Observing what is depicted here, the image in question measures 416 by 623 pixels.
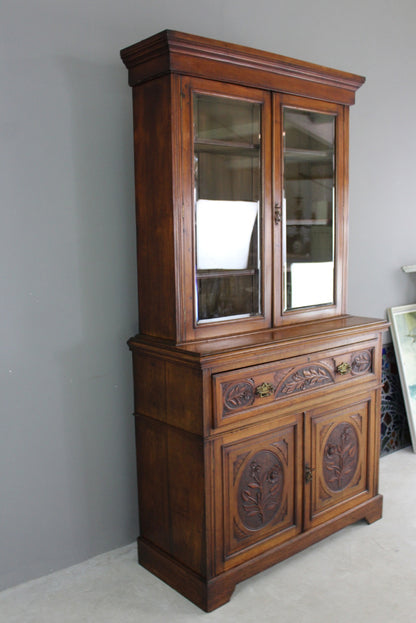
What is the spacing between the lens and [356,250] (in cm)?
315

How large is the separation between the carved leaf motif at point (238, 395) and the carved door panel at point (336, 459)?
1.14 feet

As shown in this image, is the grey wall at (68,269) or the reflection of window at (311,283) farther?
the reflection of window at (311,283)

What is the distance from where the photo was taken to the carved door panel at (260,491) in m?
2.07

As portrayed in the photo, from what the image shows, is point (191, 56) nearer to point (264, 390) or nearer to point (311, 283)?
point (311, 283)

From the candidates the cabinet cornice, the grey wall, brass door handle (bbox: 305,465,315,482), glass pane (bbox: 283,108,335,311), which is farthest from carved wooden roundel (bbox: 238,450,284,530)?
the cabinet cornice

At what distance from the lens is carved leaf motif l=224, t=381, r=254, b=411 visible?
201 cm

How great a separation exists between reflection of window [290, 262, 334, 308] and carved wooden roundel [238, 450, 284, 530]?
0.65 metres

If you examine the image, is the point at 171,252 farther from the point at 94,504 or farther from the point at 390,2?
the point at 390,2

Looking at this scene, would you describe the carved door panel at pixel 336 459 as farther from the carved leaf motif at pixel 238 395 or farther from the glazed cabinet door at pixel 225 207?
the glazed cabinet door at pixel 225 207

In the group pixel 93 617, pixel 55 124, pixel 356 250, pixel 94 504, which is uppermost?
pixel 55 124

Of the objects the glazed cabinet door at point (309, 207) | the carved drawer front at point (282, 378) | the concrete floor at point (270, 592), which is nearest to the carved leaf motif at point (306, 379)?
the carved drawer front at point (282, 378)

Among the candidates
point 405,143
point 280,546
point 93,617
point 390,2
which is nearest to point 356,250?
point 405,143

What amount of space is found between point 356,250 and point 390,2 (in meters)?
1.37

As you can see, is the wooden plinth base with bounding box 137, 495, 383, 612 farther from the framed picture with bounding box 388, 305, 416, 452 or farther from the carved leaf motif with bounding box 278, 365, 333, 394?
the framed picture with bounding box 388, 305, 416, 452
